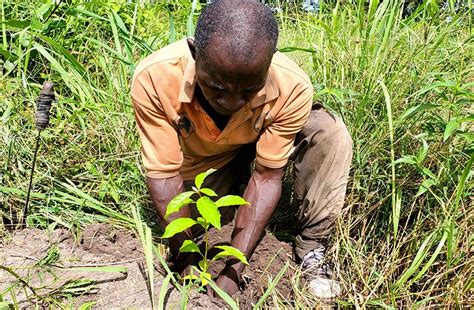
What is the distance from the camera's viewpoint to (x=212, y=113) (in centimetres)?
203

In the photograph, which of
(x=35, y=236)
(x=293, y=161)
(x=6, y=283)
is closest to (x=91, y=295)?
(x=6, y=283)

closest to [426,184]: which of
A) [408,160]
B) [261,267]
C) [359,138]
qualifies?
[408,160]

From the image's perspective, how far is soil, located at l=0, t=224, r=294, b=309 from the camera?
6.40 feet

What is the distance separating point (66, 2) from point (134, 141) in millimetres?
1026

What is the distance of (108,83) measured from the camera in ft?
9.48

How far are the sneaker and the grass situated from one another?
5 cm

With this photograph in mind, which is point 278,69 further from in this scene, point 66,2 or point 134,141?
point 66,2

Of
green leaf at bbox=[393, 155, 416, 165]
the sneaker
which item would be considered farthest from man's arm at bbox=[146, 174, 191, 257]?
green leaf at bbox=[393, 155, 416, 165]

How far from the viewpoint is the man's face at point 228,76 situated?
1.65 metres

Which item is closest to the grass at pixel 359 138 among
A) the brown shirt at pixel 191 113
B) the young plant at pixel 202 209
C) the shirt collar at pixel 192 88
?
the brown shirt at pixel 191 113

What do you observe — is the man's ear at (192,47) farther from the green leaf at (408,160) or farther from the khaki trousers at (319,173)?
the green leaf at (408,160)

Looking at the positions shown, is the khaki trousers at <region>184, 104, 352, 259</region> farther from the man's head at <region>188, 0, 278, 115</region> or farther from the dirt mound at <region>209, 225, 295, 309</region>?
the man's head at <region>188, 0, 278, 115</region>

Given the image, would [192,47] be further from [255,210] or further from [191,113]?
[255,210]

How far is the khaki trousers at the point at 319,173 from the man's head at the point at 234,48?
1.79 ft
